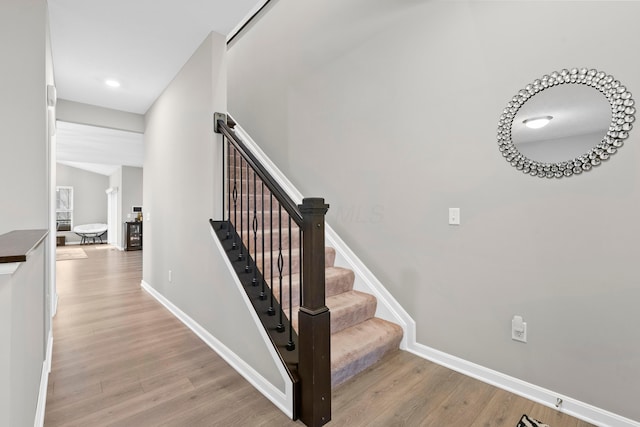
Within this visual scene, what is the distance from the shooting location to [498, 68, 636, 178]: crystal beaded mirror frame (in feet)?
5.09

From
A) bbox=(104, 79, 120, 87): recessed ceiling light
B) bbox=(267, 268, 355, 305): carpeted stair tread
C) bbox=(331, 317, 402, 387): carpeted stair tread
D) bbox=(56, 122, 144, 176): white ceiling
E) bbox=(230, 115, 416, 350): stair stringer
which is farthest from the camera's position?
bbox=(56, 122, 144, 176): white ceiling

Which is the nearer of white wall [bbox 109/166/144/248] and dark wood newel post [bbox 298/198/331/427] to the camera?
dark wood newel post [bbox 298/198/331/427]

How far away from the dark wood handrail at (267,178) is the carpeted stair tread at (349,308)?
2.69ft

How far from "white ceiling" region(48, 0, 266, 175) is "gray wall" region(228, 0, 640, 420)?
1196mm

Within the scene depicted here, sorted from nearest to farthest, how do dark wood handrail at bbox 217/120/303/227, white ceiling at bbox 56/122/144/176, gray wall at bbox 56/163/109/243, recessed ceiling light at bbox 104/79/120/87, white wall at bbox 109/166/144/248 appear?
dark wood handrail at bbox 217/120/303/227 < recessed ceiling light at bbox 104/79/120/87 < white ceiling at bbox 56/122/144/176 < white wall at bbox 109/166/144/248 < gray wall at bbox 56/163/109/243

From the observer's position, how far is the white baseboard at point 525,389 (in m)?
1.60

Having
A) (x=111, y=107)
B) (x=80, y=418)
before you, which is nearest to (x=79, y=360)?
(x=80, y=418)

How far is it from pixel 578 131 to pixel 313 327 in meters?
1.81

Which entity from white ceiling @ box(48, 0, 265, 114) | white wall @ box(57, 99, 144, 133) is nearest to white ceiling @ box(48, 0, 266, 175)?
white ceiling @ box(48, 0, 265, 114)

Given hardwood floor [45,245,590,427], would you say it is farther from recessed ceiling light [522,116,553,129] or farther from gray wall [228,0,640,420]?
recessed ceiling light [522,116,553,129]

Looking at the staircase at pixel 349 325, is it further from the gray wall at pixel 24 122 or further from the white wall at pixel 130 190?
the white wall at pixel 130 190

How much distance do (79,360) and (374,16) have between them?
3.73 m

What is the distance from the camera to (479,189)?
207 centimetres

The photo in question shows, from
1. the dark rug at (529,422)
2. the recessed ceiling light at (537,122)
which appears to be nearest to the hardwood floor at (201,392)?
the dark rug at (529,422)
